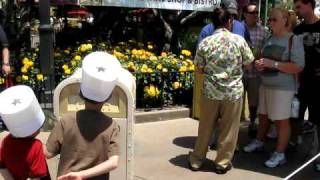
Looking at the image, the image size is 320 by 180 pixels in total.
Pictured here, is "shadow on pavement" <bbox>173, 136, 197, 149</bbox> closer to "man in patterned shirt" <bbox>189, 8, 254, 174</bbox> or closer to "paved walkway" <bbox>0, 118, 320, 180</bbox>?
"paved walkway" <bbox>0, 118, 320, 180</bbox>

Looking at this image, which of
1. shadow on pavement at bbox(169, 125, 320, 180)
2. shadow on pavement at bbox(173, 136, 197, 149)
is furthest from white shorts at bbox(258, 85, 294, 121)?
shadow on pavement at bbox(173, 136, 197, 149)

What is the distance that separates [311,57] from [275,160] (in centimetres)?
111

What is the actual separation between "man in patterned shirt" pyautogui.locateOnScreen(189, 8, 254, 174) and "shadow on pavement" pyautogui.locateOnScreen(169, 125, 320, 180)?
1.16 feet

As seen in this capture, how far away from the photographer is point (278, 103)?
5.11 m

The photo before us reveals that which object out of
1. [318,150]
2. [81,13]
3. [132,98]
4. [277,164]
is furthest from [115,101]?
[81,13]

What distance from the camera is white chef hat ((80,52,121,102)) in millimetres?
2461

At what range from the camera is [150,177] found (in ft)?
16.5

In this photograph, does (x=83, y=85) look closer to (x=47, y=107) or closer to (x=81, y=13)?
(x=47, y=107)

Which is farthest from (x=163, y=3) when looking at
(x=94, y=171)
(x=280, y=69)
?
(x=94, y=171)

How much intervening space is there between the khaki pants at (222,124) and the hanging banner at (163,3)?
11.4ft

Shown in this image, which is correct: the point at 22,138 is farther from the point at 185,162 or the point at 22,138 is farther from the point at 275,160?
the point at 275,160

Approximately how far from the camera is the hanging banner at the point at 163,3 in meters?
7.96

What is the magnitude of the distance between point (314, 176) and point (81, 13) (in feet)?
43.8

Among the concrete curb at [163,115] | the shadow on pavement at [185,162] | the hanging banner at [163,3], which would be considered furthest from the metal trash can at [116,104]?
the hanging banner at [163,3]
